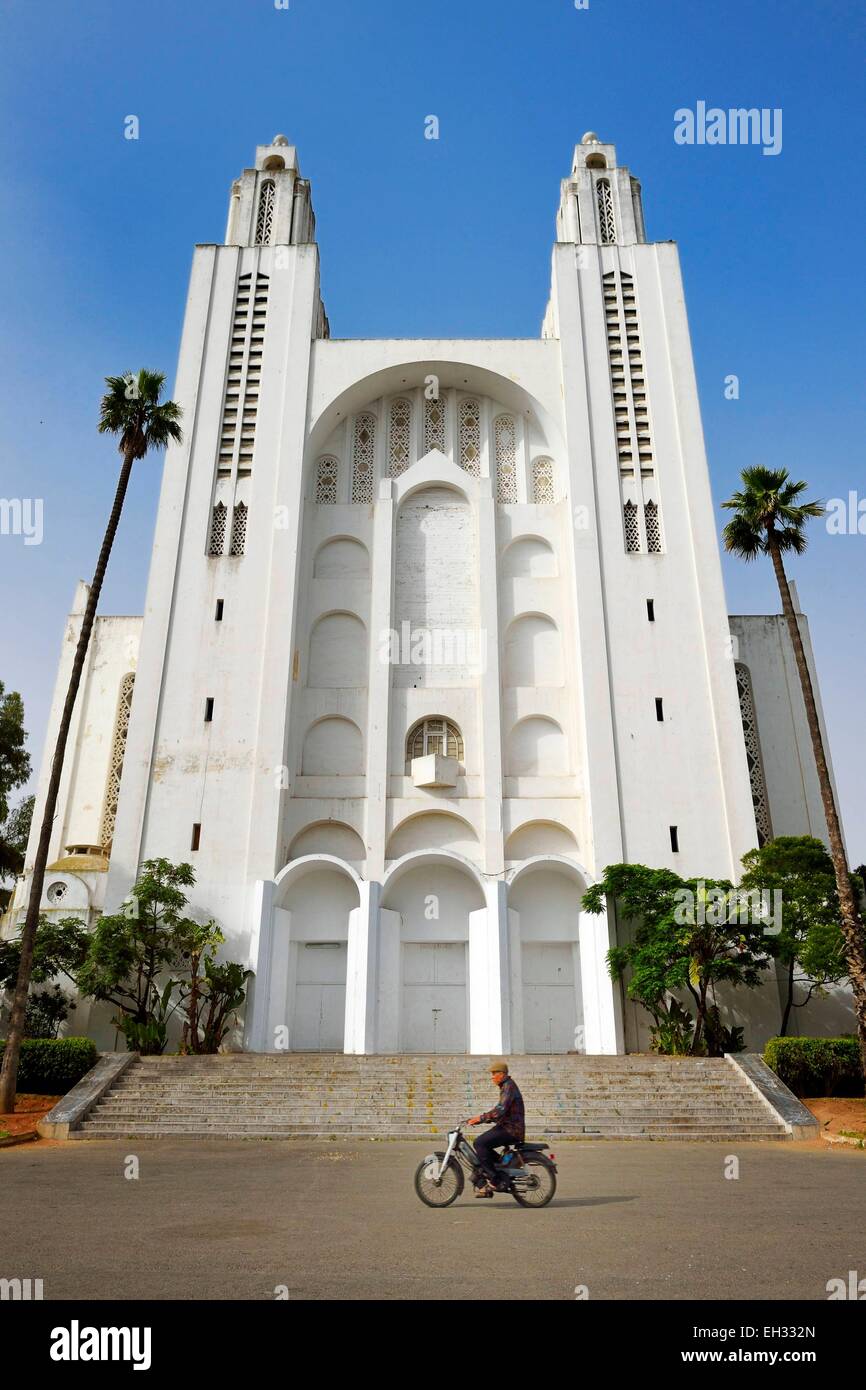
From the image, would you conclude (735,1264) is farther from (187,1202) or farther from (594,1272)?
(187,1202)

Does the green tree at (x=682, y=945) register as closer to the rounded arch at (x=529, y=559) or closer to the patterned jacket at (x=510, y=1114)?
the rounded arch at (x=529, y=559)

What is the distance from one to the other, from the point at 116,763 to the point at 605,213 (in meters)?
24.1

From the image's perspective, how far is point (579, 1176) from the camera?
33.0ft

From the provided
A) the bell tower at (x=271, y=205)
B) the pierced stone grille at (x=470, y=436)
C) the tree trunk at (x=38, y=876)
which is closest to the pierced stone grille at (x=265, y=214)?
the bell tower at (x=271, y=205)

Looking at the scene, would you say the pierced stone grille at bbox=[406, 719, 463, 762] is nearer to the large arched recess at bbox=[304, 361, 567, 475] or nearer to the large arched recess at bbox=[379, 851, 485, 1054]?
the large arched recess at bbox=[379, 851, 485, 1054]

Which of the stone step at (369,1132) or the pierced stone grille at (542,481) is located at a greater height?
the pierced stone grille at (542,481)

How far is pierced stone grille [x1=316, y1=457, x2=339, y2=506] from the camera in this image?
28.6m

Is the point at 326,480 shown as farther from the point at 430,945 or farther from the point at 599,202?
the point at 430,945

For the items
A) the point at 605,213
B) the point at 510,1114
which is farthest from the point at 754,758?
the point at 510,1114

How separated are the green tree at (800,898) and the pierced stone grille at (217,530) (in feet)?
53.9

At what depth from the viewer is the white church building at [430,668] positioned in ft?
73.4

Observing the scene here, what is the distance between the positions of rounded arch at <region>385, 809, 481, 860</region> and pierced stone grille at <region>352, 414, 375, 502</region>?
1051cm

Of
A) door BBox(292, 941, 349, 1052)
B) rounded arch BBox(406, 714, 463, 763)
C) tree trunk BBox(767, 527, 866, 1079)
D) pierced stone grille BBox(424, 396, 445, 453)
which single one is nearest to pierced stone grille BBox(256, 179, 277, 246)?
pierced stone grille BBox(424, 396, 445, 453)
